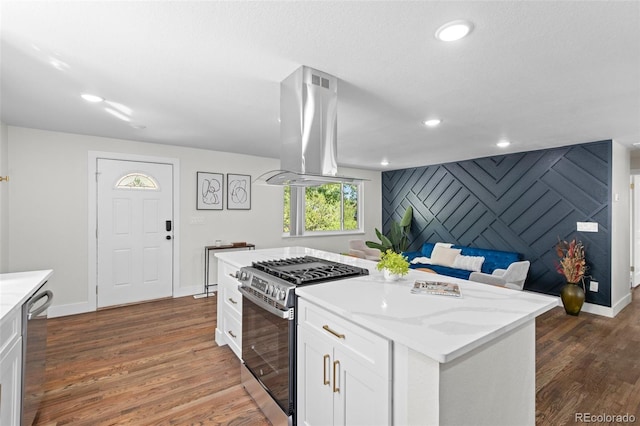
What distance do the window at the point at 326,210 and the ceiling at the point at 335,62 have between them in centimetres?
259

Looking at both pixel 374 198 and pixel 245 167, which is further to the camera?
pixel 374 198

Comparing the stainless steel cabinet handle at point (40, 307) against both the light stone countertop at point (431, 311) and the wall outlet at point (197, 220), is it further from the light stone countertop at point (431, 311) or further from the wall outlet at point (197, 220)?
the wall outlet at point (197, 220)

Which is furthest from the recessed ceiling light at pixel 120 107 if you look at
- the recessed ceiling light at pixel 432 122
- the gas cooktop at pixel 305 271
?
the recessed ceiling light at pixel 432 122

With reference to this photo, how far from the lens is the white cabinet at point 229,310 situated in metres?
2.49

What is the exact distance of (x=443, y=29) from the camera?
1.53 metres

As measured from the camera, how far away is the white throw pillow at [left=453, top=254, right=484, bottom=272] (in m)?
4.81

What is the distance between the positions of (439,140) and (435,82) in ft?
6.38

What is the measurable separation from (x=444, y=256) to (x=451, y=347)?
4555 mm

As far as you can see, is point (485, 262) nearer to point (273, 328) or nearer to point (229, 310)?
point (229, 310)

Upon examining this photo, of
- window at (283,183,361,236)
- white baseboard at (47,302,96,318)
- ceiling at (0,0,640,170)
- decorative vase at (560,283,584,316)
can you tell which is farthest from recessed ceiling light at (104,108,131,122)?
decorative vase at (560,283,584,316)

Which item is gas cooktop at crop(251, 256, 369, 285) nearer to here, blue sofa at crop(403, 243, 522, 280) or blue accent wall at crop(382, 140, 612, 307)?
blue sofa at crop(403, 243, 522, 280)

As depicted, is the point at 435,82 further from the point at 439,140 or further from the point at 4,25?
the point at 4,25

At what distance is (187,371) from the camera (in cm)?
249

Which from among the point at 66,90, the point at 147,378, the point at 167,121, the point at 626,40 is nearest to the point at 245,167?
the point at 167,121
